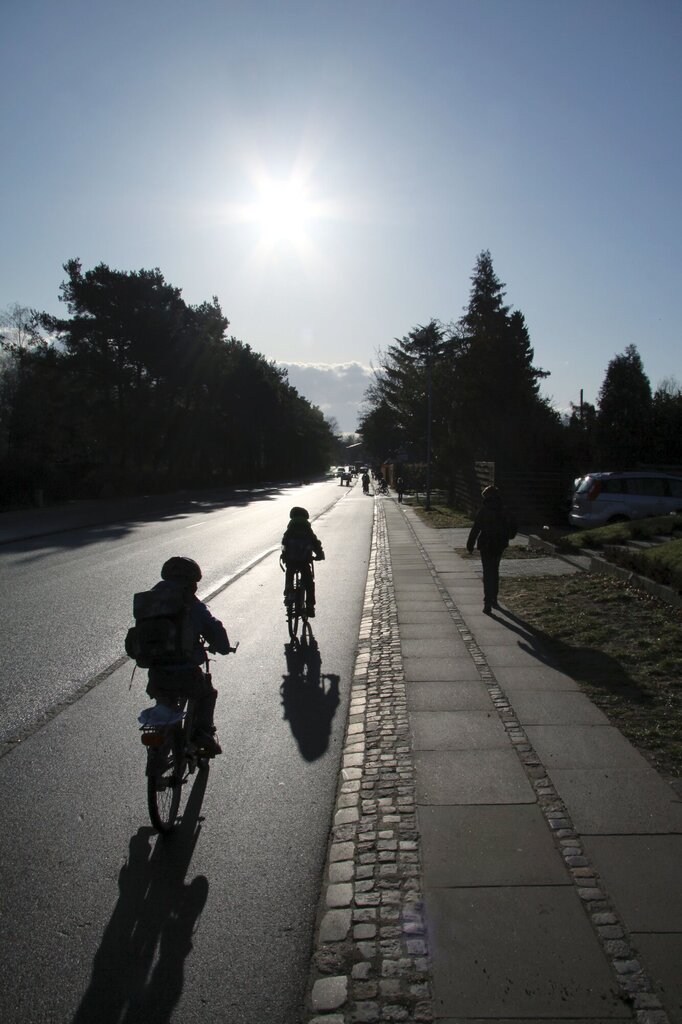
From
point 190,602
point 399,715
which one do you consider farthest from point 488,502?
point 190,602

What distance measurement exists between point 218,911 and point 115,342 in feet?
161

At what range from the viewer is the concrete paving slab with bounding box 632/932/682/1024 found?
9.81ft

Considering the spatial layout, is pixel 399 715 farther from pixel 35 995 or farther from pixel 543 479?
pixel 543 479

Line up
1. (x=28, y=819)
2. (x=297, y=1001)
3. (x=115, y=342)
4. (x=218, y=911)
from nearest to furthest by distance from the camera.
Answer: (x=297, y=1001), (x=218, y=911), (x=28, y=819), (x=115, y=342)

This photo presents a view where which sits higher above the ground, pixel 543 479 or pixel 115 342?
pixel 115 342

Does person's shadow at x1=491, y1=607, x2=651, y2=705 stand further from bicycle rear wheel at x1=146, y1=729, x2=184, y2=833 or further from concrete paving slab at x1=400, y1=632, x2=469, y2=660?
bicycle rear wheel at x1=146, y1=729, x2=184, y2=833

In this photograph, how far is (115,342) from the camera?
164 ft

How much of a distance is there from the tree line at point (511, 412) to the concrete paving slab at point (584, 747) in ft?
65.4

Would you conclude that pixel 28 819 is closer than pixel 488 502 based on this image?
Yes

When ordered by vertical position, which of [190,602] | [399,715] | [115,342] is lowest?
[399,715]

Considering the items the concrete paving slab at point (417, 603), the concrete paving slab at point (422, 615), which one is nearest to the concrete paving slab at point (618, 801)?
the concrete paving slab at point (422, 615)

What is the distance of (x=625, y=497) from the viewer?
66.3 feet

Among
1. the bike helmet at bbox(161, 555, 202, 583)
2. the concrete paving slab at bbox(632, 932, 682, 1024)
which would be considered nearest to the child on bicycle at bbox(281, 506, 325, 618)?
the bike helmet at bbox(161, 555, 202, 583)

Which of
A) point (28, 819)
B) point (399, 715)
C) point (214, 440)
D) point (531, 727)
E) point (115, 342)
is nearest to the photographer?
point (28, 819)
